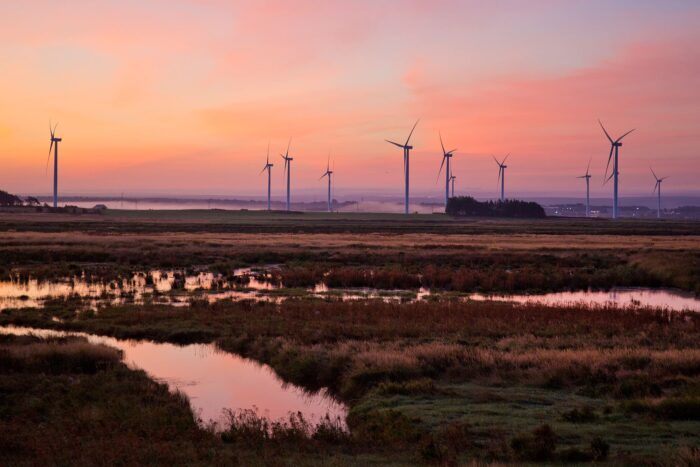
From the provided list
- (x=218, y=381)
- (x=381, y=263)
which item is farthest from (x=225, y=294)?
(x=381, y=263)

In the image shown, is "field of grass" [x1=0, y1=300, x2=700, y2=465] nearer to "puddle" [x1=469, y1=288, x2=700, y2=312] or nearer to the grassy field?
the grassy field

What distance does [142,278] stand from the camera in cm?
4606

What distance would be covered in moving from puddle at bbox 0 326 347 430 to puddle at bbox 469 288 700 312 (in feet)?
59.1

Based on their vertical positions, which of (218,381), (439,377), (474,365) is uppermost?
(474,365)

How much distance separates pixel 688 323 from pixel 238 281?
25.1m

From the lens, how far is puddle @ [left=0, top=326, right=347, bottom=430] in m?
18.4

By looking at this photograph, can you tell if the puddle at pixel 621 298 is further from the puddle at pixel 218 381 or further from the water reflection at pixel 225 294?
the puddle at pixel 218 381

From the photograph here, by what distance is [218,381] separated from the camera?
68.9 feet

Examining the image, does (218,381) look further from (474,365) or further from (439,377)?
(474,365)

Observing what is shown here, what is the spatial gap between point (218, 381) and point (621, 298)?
A: 1045 inches

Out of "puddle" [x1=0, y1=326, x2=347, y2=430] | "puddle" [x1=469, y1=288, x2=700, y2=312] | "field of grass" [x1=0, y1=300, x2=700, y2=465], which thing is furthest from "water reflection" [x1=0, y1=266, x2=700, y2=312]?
"puddle" [x1=0, y1=326, x2=347, y2=430]

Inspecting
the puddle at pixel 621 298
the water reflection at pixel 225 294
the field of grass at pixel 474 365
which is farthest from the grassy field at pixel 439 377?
the puddle at pixel 621 298

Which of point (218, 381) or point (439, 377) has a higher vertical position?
point (439, 377)

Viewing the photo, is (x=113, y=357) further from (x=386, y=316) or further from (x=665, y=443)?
(x=665, y=443)
